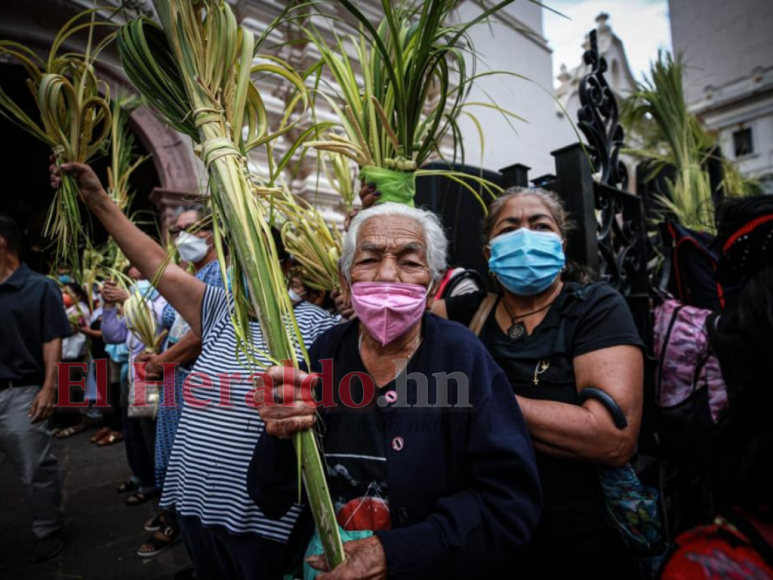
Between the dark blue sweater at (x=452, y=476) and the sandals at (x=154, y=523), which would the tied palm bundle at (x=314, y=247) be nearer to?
the dark blue sweater at (x=452, y=476)

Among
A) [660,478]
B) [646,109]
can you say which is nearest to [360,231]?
[660,478]

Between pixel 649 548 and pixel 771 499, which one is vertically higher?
pixel 771 499

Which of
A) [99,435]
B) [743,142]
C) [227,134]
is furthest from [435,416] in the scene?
[743,142]

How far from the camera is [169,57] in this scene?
1079 mm

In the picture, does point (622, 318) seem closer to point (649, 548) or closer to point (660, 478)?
point (649, 548)

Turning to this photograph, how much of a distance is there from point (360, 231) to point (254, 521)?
1167 millimetres

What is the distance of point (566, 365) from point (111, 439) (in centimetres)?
629

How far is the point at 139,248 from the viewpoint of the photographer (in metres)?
1.67

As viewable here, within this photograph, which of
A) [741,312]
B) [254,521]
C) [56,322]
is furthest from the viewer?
[56,322]

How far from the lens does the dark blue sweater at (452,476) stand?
3.41ft

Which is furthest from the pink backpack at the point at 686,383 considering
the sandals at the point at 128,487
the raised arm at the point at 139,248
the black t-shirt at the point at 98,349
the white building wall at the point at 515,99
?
the black t-shirt at the point at 98,349

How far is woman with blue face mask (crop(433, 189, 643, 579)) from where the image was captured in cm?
138

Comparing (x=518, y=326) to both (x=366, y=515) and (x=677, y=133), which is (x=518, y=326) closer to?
(x=366, y=515)

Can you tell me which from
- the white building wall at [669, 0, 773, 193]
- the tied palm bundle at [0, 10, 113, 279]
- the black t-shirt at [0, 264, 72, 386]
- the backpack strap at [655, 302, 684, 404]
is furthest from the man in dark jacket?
the white building wall at [669, 0, 773, 193]
